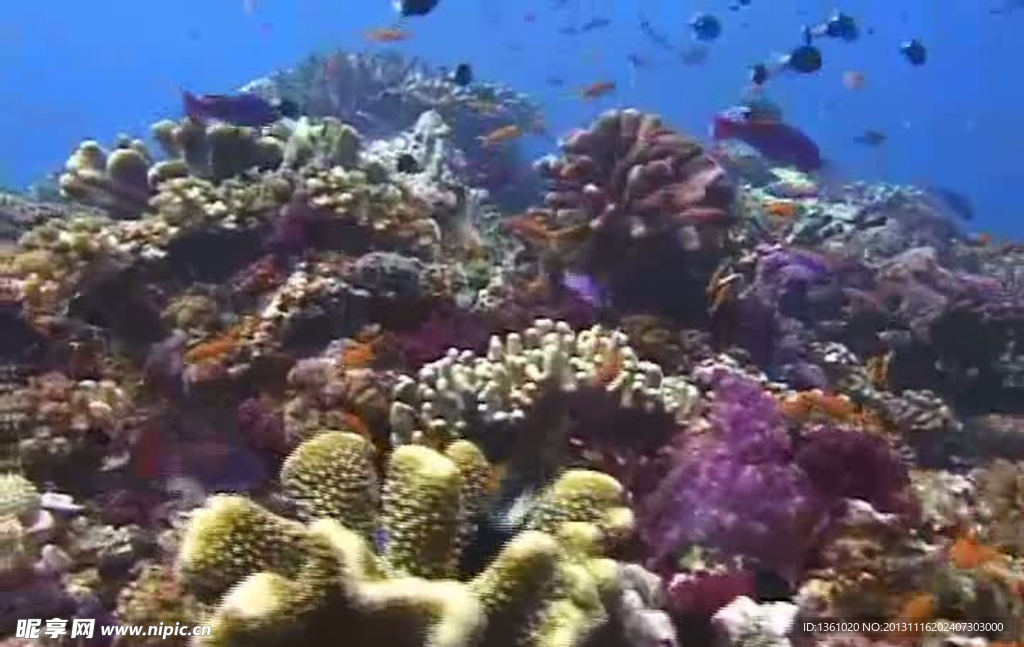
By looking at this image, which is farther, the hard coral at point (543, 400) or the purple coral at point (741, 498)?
the hard coral at point (543, 400)

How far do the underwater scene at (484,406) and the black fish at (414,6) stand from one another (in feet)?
3.88

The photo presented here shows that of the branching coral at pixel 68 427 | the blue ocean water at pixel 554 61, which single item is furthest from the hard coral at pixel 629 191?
the blue ocean water at pixel 554 61

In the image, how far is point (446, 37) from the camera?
321 feet

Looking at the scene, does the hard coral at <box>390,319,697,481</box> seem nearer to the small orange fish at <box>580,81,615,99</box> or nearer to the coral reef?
the coral reef

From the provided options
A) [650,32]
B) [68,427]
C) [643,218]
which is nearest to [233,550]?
[68,427]

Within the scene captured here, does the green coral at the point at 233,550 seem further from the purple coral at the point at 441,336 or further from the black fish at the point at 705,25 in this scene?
the black fish at the point at 705,25

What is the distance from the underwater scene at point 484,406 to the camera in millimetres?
2797

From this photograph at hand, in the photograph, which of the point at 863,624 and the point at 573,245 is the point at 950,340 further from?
the point at 863,624

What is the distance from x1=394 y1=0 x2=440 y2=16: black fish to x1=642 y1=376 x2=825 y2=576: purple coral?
500 cm

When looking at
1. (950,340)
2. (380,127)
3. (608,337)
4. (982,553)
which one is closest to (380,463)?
(608,337)

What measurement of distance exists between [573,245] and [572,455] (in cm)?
273

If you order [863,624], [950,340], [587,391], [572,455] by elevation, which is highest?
[950,340]

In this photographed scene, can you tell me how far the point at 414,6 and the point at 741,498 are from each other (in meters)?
5.57

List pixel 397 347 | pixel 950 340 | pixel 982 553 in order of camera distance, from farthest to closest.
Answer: pixel 950 340 → pixel 397 347 → pixel 982 553
